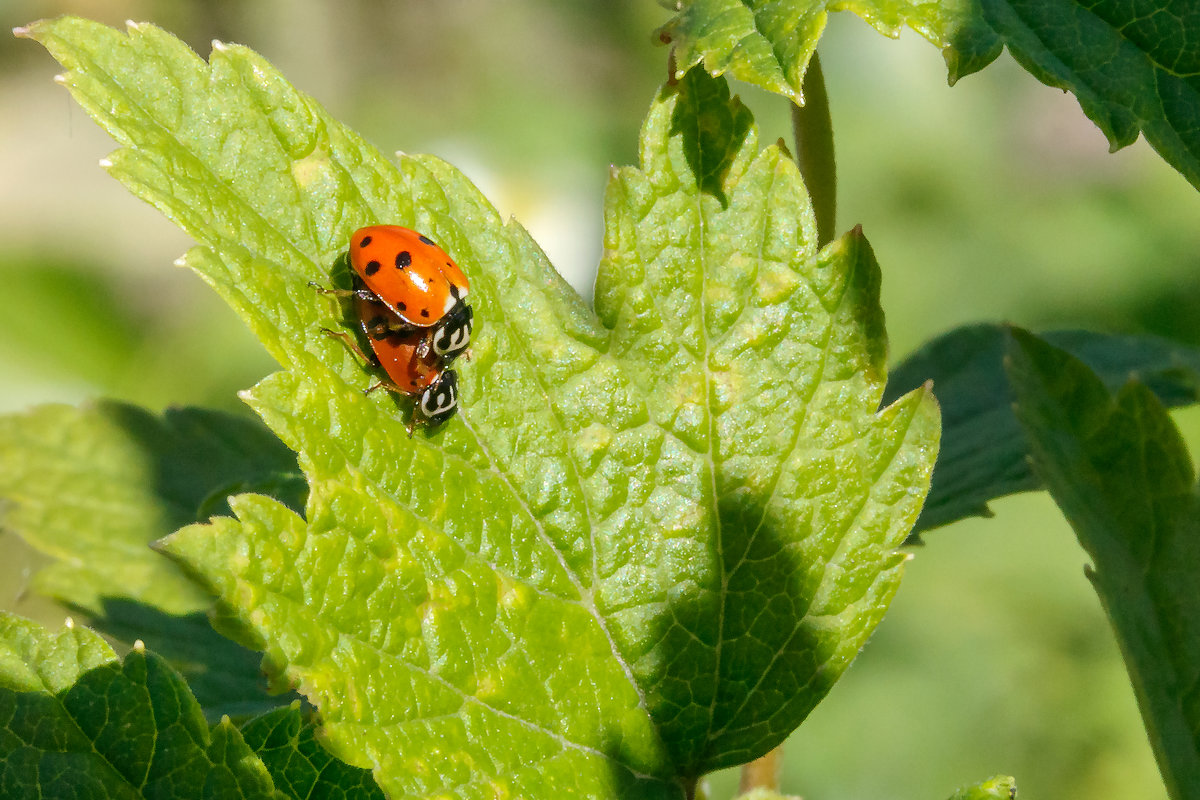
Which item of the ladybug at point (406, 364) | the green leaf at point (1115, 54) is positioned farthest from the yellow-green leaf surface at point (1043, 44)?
the ladybug at point (406, 364)

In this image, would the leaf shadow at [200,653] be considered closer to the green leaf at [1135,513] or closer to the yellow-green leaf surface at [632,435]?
the yellow-green leaf surface at [632,435]

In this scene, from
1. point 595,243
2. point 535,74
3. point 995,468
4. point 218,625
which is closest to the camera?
point 218,625

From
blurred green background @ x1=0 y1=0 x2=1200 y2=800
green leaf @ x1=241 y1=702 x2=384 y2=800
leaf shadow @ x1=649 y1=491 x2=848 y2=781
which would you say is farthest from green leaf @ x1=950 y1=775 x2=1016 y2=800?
blurred green background @ x1=0 y1=0 x2=1200 y2=800

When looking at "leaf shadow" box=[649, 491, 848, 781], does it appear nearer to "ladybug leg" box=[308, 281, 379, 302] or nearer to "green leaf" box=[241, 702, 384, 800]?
"green leaf" box=[241, 702, 384, 800]

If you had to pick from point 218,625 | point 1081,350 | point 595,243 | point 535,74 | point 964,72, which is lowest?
point 218,625

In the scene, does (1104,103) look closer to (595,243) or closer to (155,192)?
(155,192)

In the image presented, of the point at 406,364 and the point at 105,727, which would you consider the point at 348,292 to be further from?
the point at 105,727

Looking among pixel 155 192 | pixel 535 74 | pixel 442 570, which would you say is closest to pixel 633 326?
pixel 442 570
